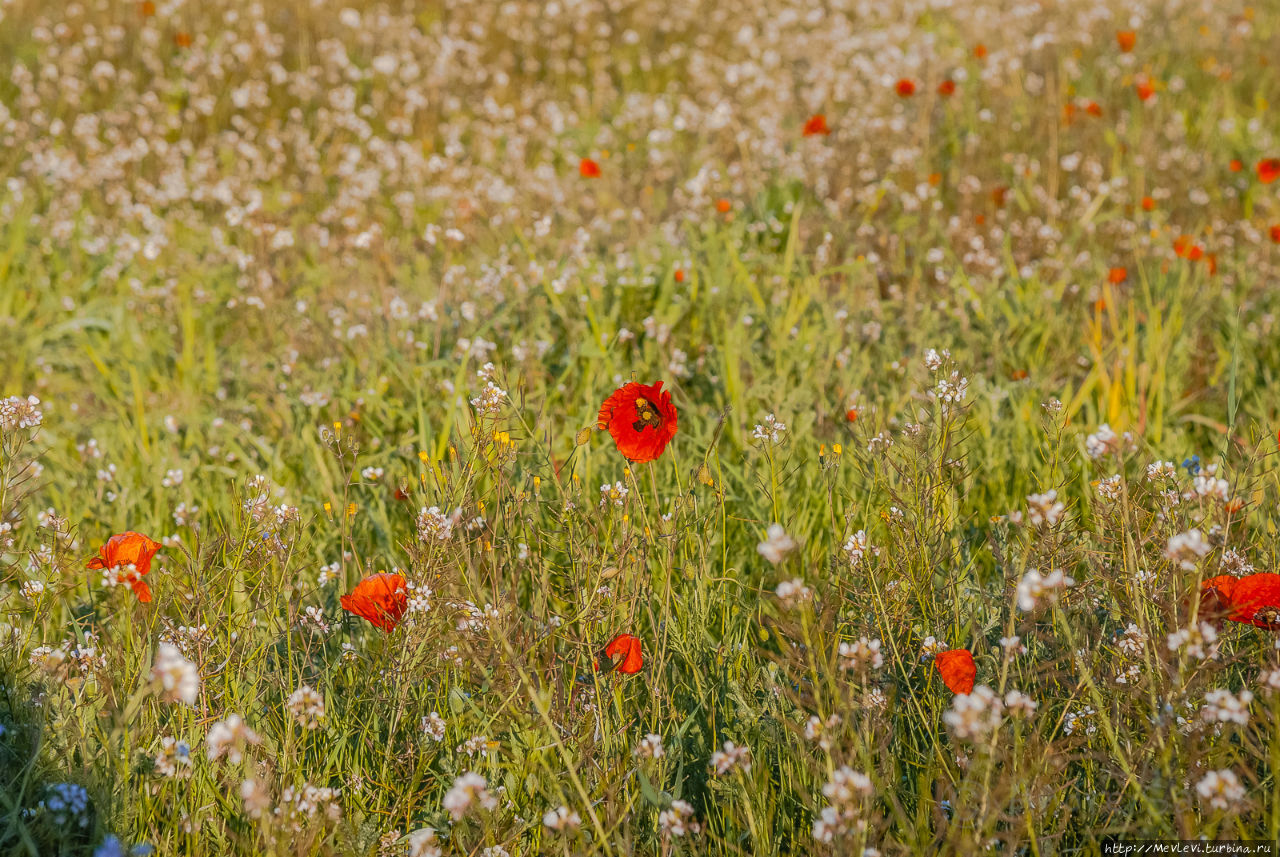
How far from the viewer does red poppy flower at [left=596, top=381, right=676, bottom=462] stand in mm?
1854

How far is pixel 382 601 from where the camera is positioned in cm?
187

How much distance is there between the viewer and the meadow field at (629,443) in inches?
63.2

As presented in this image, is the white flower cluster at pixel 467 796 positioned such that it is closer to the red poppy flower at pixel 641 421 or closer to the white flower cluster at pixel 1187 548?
the red poppy flower at pixel 641 421

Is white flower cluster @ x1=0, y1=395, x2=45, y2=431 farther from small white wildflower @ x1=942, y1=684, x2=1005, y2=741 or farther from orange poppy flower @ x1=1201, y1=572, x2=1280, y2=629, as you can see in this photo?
orange poppy flower @ x1=1201, y1=572, x2=1280, y2=629

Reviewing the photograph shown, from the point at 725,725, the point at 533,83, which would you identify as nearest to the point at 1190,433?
the point at 725,725

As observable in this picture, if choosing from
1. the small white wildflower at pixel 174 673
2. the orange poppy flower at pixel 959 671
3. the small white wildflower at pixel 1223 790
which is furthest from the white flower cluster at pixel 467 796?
the small white wildflower at pixel 1223 790

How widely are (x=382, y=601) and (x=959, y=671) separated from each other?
103 cm

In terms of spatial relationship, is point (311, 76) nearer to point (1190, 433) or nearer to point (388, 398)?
point (388, 398)

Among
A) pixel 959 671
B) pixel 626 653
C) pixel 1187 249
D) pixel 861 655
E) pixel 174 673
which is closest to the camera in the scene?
pixel 174 673

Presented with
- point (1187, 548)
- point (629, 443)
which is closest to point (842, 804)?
point (1187, 548)

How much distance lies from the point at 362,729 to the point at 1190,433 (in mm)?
2735

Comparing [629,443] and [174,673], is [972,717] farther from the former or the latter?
[174,673]

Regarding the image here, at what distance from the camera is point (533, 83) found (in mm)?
6930

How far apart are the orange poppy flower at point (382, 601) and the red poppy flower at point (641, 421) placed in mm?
487
